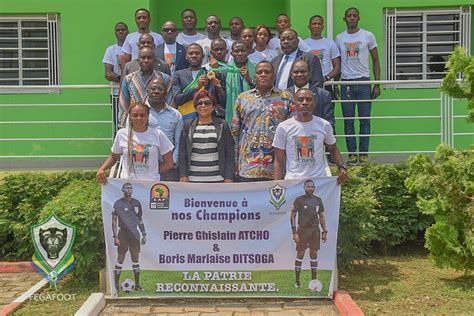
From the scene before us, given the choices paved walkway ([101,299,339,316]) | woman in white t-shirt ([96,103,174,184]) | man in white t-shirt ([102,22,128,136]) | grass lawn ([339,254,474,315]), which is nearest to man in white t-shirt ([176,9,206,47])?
man in white t-shirt ([102,22,128,136])

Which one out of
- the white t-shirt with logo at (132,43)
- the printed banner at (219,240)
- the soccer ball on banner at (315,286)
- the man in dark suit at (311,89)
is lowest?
the soccer ball on banner at (315,286)

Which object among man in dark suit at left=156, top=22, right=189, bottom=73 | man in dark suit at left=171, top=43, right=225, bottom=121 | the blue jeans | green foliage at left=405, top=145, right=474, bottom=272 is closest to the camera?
green foliage at left=405, top=145, right=474, bottom=272

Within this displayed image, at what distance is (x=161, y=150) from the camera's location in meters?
6.07

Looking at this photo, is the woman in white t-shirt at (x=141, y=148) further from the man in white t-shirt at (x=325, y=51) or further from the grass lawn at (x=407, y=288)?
the man in white t-shirt at (x=325, y=51)

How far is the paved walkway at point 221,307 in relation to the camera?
19.0 ft

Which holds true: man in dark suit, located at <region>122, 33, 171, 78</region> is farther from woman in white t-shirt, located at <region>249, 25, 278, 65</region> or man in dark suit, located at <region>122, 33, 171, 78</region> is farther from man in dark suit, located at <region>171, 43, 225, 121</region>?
woman in white t-shirt, located at <region>249, 25, 278, 65</region>

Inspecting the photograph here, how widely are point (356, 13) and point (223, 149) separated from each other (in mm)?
4160

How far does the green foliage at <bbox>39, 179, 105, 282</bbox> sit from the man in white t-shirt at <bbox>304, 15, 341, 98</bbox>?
382 centimetres

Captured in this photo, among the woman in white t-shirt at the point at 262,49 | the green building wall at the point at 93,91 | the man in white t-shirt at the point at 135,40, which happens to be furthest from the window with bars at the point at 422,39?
the man in white t-shirt at the point at 135,40

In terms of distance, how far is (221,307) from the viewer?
594cm

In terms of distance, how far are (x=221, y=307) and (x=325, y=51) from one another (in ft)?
14.2

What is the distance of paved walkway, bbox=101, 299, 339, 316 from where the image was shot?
5781 millimetres

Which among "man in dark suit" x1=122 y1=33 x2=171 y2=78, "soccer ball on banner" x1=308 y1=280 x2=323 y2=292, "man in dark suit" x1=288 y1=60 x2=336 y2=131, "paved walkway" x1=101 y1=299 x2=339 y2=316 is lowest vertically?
"paved walkway" x1=101 y1=299 x2=339 y2=316

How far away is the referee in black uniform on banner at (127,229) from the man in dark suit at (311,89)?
188 cm
